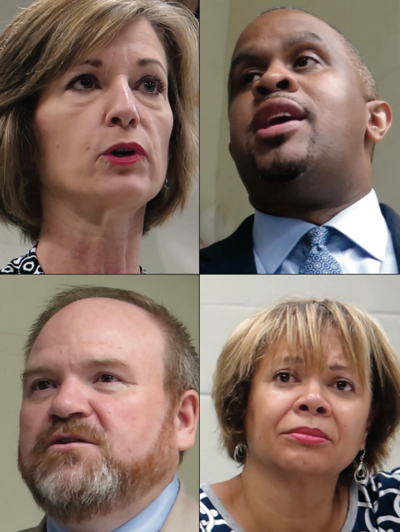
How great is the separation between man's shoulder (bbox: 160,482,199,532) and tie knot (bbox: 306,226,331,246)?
48 centimetres

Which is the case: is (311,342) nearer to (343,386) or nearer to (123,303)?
(343,386)

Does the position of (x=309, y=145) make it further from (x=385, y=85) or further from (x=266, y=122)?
(x=385, y=85)

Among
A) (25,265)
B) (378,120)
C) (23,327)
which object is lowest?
(23,327)

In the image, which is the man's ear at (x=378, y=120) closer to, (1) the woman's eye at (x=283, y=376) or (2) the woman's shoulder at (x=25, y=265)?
(1) the woman's eye at (x=283, y=376)

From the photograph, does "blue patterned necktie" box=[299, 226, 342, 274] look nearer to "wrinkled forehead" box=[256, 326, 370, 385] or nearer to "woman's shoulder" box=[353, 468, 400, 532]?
"wrinkled forehead" box=[256, 326, 370, 385]

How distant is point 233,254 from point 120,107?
32cm

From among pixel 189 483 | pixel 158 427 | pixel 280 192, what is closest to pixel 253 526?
pixel 189 483

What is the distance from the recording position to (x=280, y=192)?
1101 mm

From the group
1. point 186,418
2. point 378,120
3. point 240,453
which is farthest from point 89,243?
point 378,120

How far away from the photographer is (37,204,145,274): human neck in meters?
1.11

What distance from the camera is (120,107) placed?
106cm

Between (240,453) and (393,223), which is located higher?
(393,223)

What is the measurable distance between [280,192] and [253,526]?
0.57 meters

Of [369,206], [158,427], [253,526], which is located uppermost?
[369,206]
